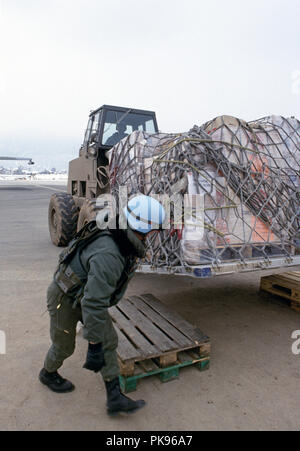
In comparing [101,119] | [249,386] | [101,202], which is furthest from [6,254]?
[249,386]

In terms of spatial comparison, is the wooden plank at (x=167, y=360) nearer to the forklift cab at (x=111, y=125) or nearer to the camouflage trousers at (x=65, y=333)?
the camouflage trousers at (x=65, y=333)

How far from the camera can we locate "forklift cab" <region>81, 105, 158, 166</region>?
21.1 ft

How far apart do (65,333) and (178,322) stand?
1.32 m

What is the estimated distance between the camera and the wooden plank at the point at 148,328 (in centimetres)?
309

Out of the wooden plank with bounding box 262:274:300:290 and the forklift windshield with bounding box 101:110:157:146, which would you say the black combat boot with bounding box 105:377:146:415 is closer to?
the wooden plank with bounding box 262:274:300:290

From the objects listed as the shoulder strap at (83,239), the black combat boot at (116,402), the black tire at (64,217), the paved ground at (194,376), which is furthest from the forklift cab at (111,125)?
the black combat boot at (116,402)

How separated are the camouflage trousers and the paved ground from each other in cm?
31

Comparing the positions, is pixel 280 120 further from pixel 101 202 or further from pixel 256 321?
pixel 101 202

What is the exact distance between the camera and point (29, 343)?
140 inches

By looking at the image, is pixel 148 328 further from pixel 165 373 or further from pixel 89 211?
pixel 89 211

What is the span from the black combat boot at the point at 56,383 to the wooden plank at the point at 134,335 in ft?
1.73

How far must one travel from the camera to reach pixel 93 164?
6.50 m

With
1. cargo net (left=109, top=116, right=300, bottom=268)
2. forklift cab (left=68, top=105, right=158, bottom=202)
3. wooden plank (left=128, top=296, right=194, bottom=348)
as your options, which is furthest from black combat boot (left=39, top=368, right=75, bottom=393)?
forklift cab (left=68, top=105, right=158, bottom=202)

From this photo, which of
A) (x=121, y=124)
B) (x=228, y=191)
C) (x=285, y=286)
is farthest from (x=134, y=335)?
(x=121, y=124)
